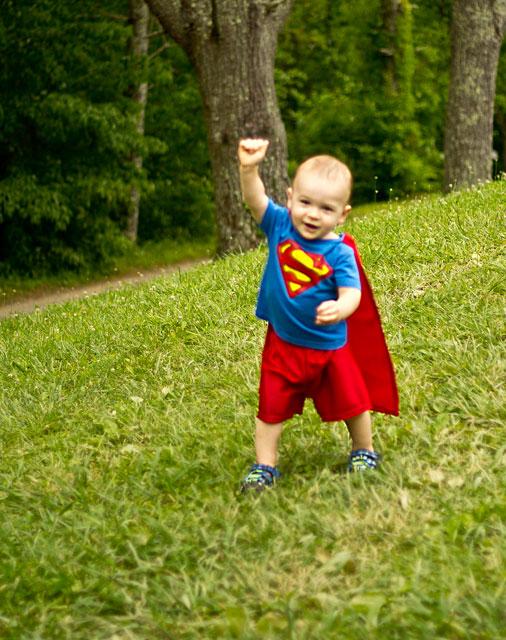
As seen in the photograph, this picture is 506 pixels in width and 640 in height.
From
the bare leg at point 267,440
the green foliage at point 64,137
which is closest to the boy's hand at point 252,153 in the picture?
the bare leg at point 267,440

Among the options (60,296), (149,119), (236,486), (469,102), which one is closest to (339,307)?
(236,486)

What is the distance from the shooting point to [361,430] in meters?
4.23

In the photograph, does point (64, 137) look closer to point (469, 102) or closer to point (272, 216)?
point (469, 102)

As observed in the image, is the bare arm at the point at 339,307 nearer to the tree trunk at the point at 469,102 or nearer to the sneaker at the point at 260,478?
the sneaker at the point at 260,478

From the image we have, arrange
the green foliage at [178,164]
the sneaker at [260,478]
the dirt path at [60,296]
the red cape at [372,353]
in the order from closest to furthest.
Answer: the sneaker at [260,478], the red cape at [372,353], the dirt path at [60,296], the green foliage at [178,164]

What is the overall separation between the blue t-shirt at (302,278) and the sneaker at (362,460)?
1.70 ft

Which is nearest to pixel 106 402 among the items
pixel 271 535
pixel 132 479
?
pixel 132 479

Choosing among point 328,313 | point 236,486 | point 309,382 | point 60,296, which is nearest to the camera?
point 328,313

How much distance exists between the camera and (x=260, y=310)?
4.20 m

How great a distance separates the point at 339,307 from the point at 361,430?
Result: 73 centimetres

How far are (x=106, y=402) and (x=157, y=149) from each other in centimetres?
1072

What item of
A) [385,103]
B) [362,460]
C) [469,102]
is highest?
[362,460]

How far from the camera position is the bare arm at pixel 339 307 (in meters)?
3.71

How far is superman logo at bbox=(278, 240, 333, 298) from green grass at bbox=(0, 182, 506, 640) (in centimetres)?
85
